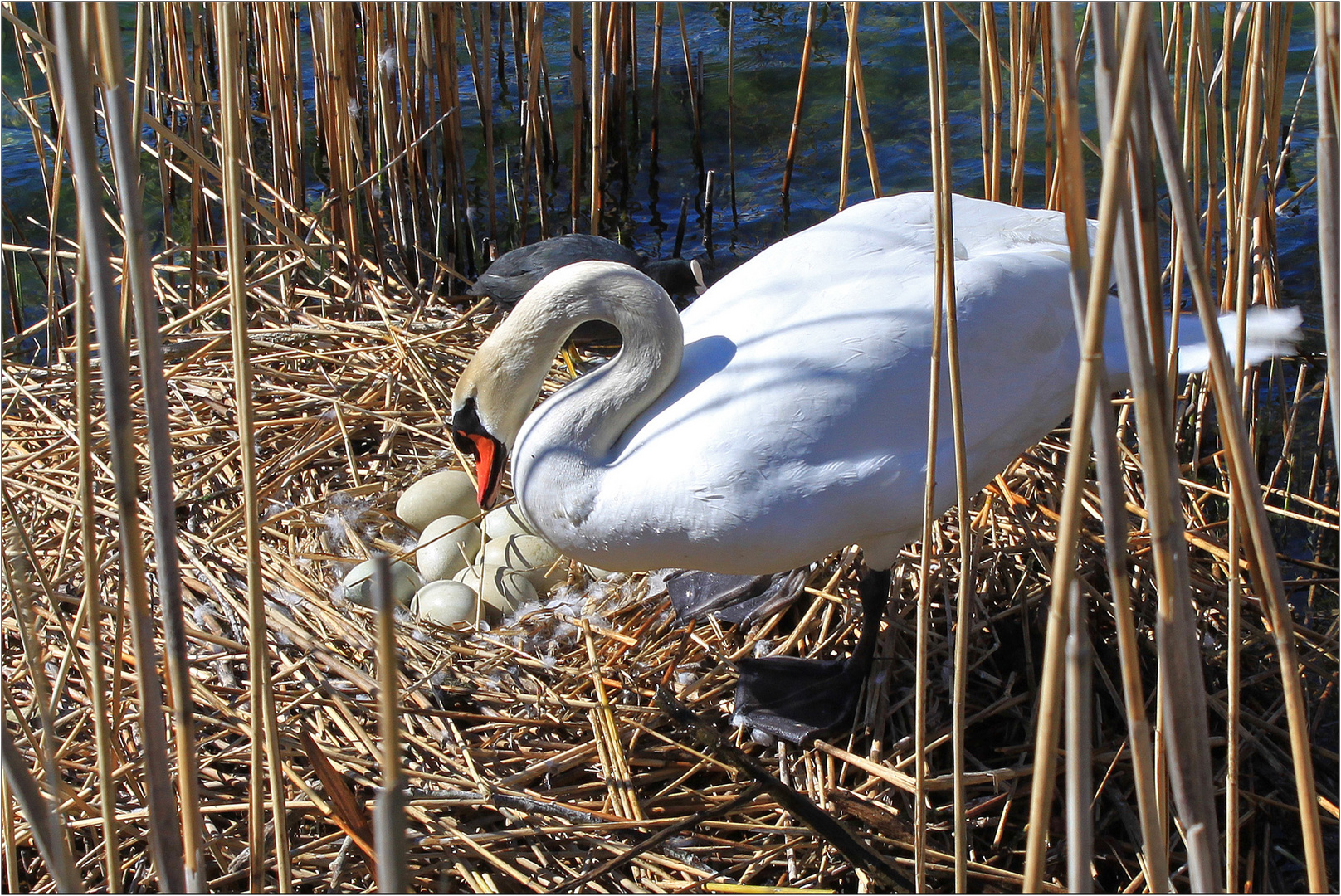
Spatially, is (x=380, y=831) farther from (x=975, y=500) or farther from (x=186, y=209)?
(x=186, y=209)

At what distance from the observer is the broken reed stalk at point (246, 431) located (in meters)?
1.12

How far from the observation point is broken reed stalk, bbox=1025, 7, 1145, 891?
2.92 ft

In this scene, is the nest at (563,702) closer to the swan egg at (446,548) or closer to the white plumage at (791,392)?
the swan egg at (446,548)

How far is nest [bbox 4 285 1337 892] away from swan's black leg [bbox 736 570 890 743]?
2.2 inches

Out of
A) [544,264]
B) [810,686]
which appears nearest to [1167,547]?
[810,686]

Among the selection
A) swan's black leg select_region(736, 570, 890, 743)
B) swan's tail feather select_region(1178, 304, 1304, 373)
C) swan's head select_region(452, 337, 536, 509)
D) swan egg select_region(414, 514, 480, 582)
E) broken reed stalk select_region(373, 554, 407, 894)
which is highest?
broken reed stalk select_region(373, 554, 407, 894)

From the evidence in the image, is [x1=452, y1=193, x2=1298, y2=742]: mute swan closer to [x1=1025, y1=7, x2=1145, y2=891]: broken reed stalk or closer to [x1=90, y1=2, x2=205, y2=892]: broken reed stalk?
[x1=1025, y1=7, x2=1145, y2=891]: broken reed stalk

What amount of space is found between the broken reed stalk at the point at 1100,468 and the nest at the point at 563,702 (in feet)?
2.01

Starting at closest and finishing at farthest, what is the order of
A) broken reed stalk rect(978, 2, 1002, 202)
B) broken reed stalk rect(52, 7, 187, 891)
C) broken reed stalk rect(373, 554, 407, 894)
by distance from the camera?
1. broken reed stalk rect(373, 554, 407, 894)
2. broken reed stalk rect(52, 7, 187, 891)
3. broken reed stalk rect(978, 2, 1002, 202)

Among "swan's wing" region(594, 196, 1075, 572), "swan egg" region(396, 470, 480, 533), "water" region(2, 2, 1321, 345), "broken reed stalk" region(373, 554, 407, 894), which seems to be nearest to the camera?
"broken reed stalk" region(373, 554, 407, 894)

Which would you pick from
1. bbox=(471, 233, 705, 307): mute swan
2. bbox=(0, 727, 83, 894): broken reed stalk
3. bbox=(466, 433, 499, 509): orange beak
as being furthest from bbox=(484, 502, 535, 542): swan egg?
bbox=(0, 727, 83, 894): broken reed stalk

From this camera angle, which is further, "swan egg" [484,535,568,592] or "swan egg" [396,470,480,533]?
"swan egg" [396,470,480,533]

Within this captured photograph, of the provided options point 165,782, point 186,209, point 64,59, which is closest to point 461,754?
point 165,782

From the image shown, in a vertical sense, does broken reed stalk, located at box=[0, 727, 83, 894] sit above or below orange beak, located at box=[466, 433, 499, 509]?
above
